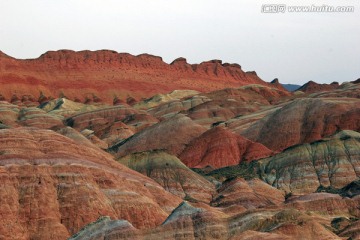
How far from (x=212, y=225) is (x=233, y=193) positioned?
73313 mm

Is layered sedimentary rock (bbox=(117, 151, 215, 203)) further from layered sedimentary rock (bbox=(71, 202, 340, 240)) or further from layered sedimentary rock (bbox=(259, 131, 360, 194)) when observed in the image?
layered sedimentary rock (bbox=(71, 202, 340, 240))

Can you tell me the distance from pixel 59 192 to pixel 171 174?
207ft

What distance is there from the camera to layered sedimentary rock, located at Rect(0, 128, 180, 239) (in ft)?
345

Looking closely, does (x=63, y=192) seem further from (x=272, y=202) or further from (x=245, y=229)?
(x=272, y=202)

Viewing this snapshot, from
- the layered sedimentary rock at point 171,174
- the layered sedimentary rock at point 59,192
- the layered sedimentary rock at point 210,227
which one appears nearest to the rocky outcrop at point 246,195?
the layered sedimentary rock at point 171,174

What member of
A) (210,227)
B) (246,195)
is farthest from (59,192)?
(246,195)

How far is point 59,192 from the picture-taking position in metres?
110

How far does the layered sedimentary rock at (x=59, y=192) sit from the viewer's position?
105 m

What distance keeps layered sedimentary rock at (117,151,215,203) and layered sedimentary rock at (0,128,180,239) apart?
42094mm

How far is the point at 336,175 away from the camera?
193 m

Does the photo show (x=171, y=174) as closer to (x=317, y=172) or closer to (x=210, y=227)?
(x=317, y=172)

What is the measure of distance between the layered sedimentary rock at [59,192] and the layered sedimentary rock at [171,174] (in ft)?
138

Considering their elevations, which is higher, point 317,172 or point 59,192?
point 59,192

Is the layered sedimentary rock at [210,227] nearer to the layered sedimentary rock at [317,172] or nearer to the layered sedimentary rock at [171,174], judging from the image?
the layered sedimentary rock at [171,174]
